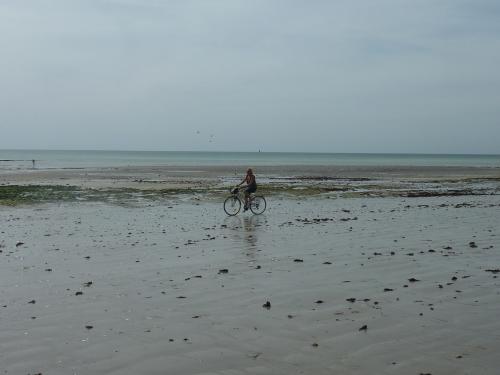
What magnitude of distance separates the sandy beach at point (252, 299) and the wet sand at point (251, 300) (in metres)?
0.03

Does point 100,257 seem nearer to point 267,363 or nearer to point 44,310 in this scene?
point 44,310

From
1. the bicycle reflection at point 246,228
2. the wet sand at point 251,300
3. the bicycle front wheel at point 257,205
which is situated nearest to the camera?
the wet sand at point 251,300

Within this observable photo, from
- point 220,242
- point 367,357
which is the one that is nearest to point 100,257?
point 220,242

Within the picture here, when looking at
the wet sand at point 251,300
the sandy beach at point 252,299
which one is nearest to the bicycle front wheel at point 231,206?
the sandy beach at point 252,299

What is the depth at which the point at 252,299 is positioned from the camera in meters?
8.67

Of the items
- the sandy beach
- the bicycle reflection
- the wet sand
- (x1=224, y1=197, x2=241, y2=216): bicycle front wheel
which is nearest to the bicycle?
(x1=224, y1=197, x2=241, y2=216): bicycle front wheel

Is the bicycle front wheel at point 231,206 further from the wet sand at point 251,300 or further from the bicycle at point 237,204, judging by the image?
the wet sand at point 251,300

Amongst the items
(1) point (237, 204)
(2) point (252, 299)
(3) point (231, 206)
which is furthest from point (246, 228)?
(2) point (252, 299)

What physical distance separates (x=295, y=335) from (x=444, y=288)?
3.50 metres

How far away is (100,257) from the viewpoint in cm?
A: 1245

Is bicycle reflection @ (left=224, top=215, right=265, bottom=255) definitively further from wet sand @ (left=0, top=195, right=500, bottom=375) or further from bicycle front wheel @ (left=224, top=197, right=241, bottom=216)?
bicycle front wheel @ (left=224, top=197, right=241, bottom=216)

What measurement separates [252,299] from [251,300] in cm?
6

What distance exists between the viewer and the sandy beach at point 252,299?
620 centimetres

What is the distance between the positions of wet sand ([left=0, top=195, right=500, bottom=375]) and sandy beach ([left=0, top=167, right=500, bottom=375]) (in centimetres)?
3
